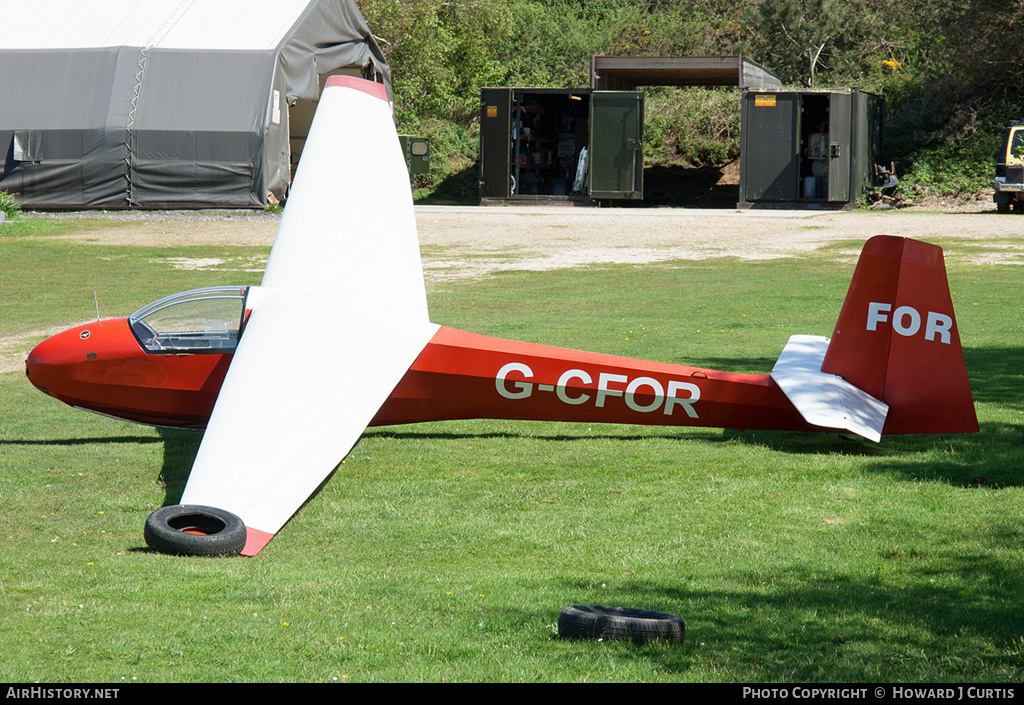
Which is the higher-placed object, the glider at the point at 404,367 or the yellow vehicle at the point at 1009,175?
the yellow vehicle at the point at 1009,175

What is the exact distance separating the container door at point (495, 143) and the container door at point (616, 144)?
3218mm

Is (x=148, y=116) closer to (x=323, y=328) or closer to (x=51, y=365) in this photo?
(x=51, y=365)

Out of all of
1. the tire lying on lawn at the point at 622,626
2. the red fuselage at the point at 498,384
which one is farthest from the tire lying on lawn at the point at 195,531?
the red fuselage at the point at 498,384

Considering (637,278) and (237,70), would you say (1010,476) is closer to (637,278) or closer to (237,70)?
(637,278)

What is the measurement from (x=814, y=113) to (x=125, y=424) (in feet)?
102

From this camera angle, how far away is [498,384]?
846 cm

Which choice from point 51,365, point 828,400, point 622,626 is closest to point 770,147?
point 828,400

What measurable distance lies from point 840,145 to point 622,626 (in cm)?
3170

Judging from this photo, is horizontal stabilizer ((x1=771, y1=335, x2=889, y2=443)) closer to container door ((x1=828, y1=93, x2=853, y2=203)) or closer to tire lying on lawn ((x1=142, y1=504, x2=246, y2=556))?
tire lying on lawn ((x1=142, y1=504, x2=246, y2=556))

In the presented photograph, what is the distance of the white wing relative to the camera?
6281mm

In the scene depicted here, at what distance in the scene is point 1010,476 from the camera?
735 cm

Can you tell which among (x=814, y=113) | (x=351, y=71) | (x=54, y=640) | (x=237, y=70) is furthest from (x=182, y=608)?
(x=351, y=71)

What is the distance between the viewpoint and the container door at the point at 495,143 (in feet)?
119

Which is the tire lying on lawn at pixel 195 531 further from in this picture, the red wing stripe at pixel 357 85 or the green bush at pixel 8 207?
the green bush at pixel 8 207
